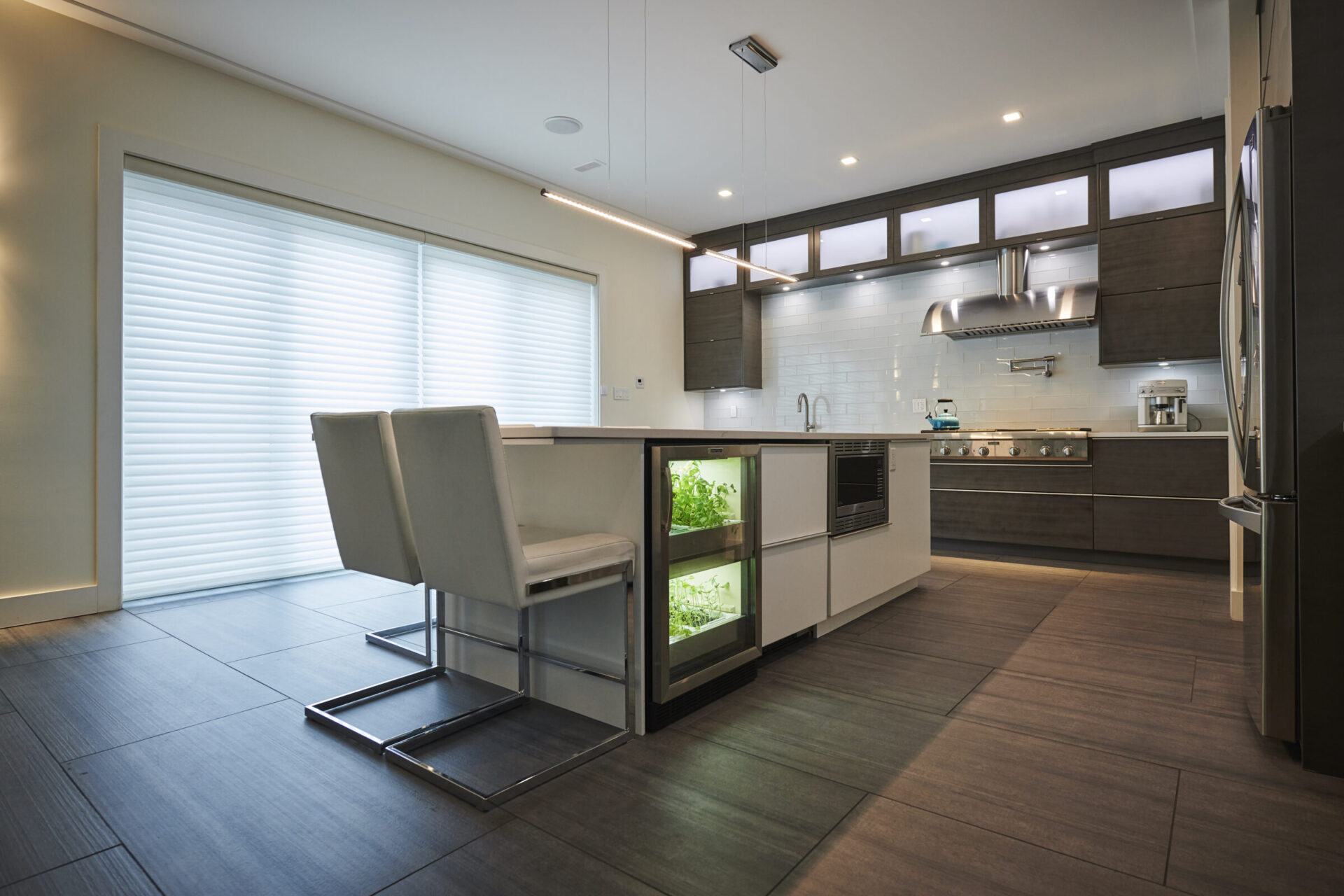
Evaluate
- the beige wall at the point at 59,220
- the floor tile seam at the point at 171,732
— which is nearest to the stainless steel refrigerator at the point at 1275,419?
the floor tile seam at the point at 171,732

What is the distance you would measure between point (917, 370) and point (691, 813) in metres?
4.97

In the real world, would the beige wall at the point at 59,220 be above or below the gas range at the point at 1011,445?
above

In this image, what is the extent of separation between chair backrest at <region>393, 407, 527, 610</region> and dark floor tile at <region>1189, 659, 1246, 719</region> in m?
2.15

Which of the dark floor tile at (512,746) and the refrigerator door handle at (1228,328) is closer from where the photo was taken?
the dark floor tile at (512,746)

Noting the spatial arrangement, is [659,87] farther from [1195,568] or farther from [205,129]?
[1195,568]

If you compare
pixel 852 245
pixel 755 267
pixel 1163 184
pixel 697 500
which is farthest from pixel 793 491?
pixel 852 245

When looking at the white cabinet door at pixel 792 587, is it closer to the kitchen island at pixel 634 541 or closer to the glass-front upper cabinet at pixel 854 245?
the kitchen island at pixel 634 541

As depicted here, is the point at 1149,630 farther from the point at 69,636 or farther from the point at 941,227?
the point at 69,636

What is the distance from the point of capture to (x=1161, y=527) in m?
4.28

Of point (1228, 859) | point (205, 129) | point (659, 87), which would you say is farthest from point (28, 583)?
point (1228, 859)

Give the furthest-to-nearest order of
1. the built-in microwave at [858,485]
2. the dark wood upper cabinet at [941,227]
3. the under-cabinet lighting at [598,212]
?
the dark wood upper cabinet at [941,227] → the under-cabinet lighting at [598,212] → the built-in microwave at [858,485]

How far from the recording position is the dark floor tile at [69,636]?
267 centimetres

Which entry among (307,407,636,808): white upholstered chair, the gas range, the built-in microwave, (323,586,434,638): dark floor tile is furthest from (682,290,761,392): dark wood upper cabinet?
(307,407,636,808): white upholstered chair

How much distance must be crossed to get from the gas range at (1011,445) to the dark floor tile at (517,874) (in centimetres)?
380
